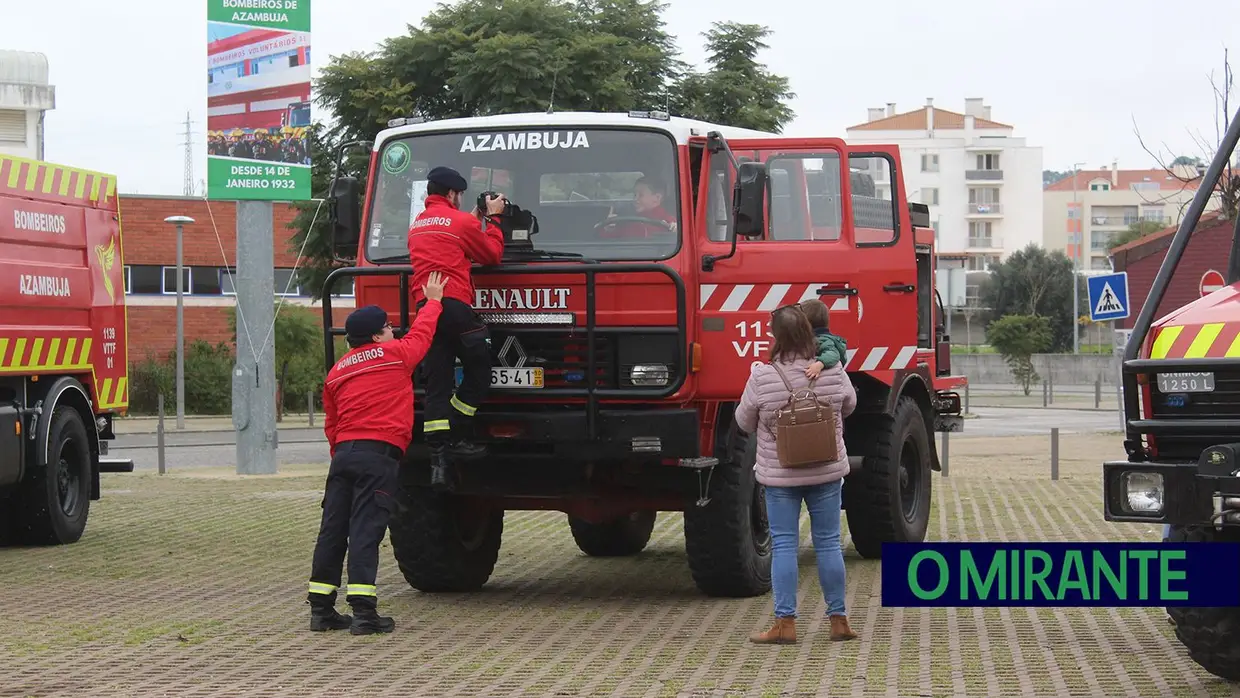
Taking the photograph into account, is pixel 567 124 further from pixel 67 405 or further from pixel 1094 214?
pixel 1094 214

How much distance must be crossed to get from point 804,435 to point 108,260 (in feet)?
27.1

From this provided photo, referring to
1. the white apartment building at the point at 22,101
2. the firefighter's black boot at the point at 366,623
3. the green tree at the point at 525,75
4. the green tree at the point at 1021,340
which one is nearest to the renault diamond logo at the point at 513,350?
the firefighter's black boot at the point at 366,623

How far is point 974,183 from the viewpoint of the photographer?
4616 inches

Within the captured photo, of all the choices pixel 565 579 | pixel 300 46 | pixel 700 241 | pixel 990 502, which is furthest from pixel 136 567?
pixel 300 46

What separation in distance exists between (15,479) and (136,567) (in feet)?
4.09

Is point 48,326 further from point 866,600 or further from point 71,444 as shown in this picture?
point 866,600

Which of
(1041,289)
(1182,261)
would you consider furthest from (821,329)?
(1041,289)

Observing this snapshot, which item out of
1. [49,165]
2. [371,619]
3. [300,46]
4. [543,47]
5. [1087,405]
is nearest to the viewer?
[371,619]

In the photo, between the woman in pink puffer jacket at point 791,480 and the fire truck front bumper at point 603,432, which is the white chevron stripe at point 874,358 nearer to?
the fire truck front bumper at point 603,432

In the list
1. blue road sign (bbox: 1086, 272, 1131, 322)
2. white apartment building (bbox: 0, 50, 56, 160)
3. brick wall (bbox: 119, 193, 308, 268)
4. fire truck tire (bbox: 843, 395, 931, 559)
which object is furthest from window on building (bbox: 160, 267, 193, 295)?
fire truck tire (bbox: 843, 395, 931, 559)

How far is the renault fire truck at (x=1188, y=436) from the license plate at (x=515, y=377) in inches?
152

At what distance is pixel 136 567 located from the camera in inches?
500

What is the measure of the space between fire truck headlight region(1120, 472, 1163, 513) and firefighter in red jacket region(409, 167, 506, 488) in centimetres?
413

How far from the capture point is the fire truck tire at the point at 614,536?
43.0 feet
